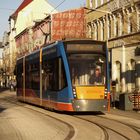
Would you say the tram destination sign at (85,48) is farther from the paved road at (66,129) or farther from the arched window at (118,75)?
the arched window at (118,75)

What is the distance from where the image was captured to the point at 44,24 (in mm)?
79250

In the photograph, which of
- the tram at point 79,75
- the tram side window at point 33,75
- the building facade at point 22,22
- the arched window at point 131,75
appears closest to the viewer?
the tram at point 79,75

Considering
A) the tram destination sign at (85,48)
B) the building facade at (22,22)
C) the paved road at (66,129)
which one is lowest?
the paved road at (66,129)

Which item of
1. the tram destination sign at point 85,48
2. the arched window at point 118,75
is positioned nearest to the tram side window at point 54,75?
the tram destination sign at point 85,48

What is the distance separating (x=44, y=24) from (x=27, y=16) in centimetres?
2495

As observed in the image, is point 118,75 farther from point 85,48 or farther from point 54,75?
point 85,48

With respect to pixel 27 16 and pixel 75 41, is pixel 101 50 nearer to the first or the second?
pixel 75 41

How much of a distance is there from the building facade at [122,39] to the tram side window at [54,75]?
13.5 metres

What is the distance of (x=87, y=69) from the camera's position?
2228cm

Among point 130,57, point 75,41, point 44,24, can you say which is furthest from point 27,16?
point 75,41

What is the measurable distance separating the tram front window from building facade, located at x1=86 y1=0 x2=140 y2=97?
15.2m

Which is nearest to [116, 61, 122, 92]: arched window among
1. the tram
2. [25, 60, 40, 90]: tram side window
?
[25, 60, 40, 90]: tram side window

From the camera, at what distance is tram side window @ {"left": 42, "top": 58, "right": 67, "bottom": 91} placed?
22391mm

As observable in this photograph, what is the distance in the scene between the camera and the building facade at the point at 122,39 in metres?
41.2
